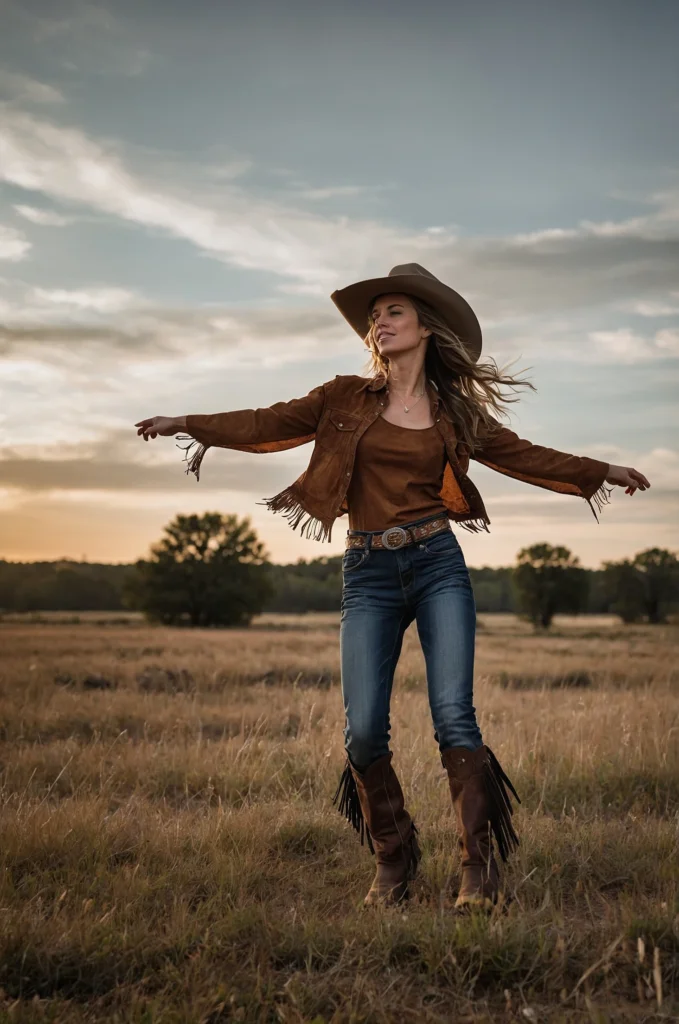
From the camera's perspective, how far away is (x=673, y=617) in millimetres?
64188

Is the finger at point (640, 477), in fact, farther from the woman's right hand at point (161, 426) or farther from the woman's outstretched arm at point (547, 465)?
the woman's right hand at point (161, 426)

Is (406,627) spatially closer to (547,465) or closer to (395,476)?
(395,476)

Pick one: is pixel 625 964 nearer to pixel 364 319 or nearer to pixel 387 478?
pixel 387 478

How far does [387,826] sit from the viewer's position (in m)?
3.92

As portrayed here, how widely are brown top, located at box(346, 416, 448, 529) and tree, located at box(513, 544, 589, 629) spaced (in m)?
59.0

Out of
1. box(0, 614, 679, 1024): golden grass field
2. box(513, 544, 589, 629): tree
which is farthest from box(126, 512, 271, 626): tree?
box(0, 614, 679, 1024): golden grass field

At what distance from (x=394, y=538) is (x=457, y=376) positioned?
1053 mm

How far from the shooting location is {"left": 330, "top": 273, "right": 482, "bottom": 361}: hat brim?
4289 mm

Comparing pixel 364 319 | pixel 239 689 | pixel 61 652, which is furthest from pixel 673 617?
pixel 364 319

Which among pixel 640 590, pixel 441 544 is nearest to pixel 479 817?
pixel 441 544

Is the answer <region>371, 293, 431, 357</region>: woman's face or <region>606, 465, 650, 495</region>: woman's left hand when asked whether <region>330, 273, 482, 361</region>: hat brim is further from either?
<region>606, 465, 650, 495</region>: woman's left hand

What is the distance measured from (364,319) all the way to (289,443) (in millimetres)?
899

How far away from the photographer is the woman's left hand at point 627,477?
172 inches

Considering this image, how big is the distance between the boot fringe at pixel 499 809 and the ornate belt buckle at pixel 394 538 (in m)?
0.99
